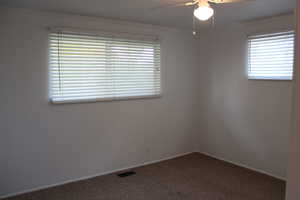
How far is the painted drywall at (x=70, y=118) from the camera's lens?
2887 millimetres

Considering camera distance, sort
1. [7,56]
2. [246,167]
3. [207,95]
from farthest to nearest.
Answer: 1. [207,95]
2. [246,167]
3. [7,56]

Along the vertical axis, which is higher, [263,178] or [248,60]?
[248,60]

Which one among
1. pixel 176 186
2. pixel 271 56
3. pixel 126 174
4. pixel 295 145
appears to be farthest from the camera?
pixel 126 174

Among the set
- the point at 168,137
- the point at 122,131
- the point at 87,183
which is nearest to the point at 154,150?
the point at 168,137

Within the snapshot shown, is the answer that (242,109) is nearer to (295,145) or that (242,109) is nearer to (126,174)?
(126,174)

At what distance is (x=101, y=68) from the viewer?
11.4ft

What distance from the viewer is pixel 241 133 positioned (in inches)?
153

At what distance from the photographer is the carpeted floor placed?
117 inches

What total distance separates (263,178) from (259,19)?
2200mm

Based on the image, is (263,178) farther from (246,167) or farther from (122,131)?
(122,131)

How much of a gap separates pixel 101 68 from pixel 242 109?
2.19 m

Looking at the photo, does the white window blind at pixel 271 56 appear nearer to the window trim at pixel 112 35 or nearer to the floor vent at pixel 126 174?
the window trim at pixel 112 35

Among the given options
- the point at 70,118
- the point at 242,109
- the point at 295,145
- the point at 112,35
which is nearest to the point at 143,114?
the point at 70,118

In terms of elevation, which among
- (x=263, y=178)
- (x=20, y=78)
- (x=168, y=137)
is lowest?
(x=263, y=178)
